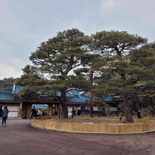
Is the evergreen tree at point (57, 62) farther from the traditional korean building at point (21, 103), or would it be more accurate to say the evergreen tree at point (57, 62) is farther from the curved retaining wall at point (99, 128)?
the traditional korean building at point (21, 103)

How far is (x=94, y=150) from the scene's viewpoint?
18.5 feet

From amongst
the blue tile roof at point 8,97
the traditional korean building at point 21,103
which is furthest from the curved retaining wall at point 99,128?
the blue tile roof at point 8,97

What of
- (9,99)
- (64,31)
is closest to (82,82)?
(64,31)

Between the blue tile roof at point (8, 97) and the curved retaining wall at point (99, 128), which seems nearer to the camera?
the curved retaining wall at point (99, 128)

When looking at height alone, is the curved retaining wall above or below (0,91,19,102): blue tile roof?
below

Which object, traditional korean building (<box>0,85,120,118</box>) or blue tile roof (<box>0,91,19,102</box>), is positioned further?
traditional korean building (<box>0,85,120,118</box>)

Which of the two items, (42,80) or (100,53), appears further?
(100,53)

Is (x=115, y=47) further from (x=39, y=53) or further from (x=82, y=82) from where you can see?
(x=39, y=53)

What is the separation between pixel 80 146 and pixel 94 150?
2.38 feet

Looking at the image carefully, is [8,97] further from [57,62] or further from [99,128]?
[99,128]

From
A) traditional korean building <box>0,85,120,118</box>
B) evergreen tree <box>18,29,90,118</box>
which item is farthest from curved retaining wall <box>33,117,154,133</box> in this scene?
traditional korean building <box>0,85,120,118</box>

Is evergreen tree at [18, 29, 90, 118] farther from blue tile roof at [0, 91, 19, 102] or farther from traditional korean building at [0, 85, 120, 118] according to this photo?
blue tile roof at [0, 91, 19, 102]

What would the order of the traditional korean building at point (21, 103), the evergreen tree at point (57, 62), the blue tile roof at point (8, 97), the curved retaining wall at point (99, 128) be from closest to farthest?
the curved retaining wall at point (99, 128)
the evergreen tree at point (57, 62)
the blue tile roof at point (8, 97)
the traditional korean building at point (21, 103)

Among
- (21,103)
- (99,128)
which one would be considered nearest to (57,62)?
(99,128)
